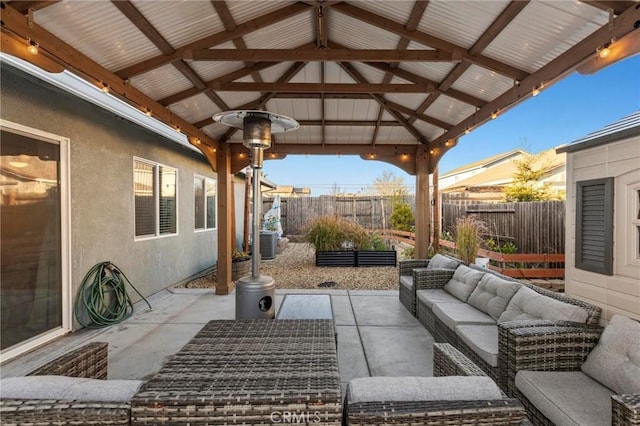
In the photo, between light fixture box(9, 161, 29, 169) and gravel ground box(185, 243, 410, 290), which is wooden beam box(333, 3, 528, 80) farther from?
gravel ground box(185, 243, 410, 290)

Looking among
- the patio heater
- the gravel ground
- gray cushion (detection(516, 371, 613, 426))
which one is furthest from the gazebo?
the gravel ground

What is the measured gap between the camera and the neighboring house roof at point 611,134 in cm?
224

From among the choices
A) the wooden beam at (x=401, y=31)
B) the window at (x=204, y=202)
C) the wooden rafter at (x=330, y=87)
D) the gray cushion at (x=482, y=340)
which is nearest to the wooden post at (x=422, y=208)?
the wooden rafter at (x=330, y=87)

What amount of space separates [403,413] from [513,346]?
4.46ft

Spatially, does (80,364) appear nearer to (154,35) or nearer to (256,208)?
(256,208)

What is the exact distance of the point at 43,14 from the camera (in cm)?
213

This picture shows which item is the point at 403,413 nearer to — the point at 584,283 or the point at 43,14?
the point at 584,283

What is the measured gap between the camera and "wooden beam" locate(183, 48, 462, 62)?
2.98 meters

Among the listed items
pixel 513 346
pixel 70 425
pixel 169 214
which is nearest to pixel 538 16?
pixel 513 346

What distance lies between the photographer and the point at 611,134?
2369 millimetres

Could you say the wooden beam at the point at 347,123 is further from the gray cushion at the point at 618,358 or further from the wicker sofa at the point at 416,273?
the gray cushion at the point at 618,358

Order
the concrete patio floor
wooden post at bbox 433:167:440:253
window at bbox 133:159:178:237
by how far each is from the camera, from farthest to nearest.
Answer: wooden post at bbox 433:167:440:253 → window at bbox 133:159:178:237 → the concrete patio floor

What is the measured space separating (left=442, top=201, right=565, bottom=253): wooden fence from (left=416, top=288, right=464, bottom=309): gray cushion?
11.4 feet
